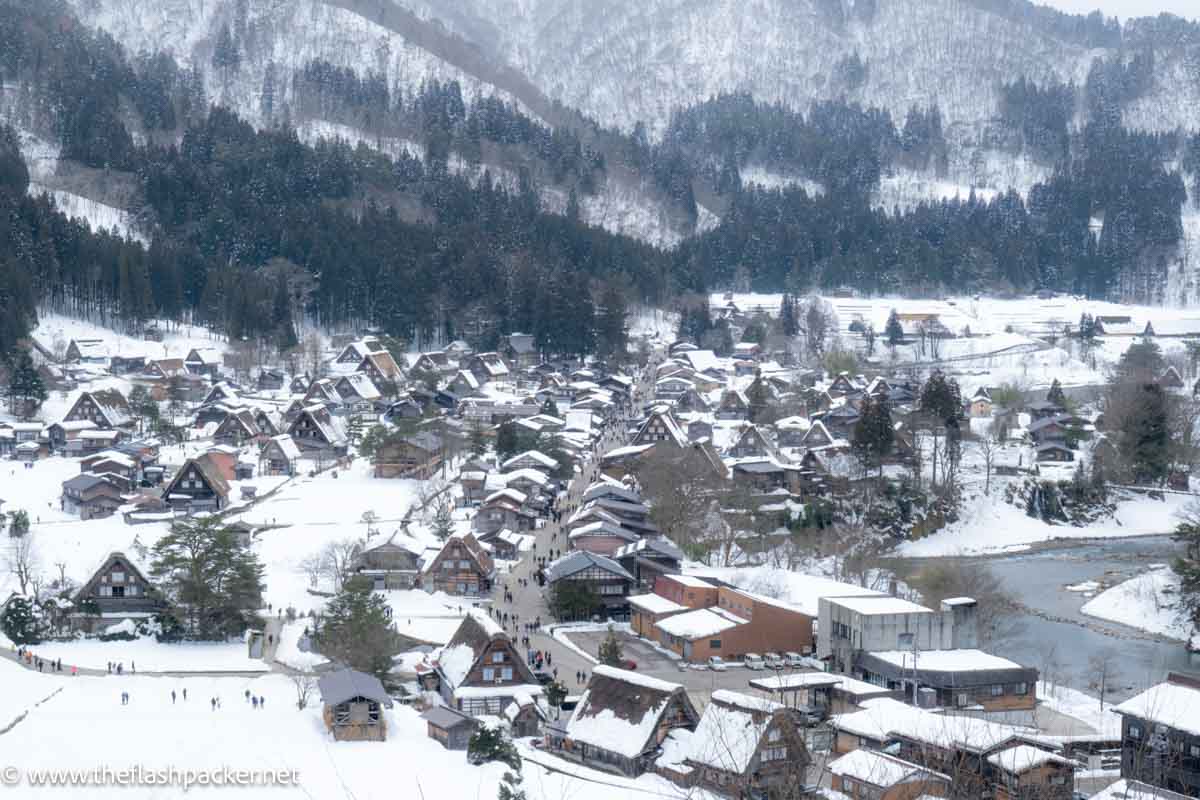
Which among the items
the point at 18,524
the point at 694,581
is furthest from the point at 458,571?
the point at 18,524

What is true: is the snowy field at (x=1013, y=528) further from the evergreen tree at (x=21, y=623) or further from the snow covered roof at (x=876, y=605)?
the evergreen tree at (x=21, y=623)

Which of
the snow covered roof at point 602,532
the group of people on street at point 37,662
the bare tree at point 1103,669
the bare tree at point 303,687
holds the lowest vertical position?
the bare tree at point 1103,669

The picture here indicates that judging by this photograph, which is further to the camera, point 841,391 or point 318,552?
point 841,391

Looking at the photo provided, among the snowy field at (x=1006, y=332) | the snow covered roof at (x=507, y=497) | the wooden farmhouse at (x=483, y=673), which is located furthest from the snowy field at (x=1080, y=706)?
the snowy field at (x=1006, y=332)

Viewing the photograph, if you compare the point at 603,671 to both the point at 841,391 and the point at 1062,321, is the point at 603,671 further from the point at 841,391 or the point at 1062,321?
the point at 1062,321

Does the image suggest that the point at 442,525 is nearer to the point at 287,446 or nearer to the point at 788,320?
the point at 287,446

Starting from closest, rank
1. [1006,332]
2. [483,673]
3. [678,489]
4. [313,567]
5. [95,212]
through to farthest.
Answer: [483,673] → [313,567] → [678,489] → [95,212] → [1006,332]

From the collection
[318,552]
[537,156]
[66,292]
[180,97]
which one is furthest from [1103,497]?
[180,97]
